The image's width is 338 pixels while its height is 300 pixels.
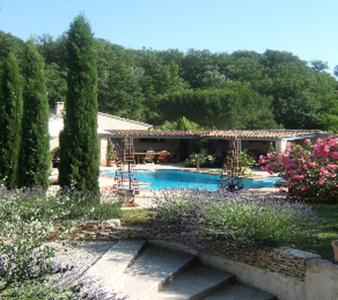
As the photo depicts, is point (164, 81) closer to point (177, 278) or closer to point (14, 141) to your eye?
point (14, 141)

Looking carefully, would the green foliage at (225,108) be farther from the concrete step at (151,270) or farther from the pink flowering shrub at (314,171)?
the concrete step at (151,270)

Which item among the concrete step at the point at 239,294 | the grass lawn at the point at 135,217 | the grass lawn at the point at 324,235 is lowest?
the concrete step at the point at 239,294

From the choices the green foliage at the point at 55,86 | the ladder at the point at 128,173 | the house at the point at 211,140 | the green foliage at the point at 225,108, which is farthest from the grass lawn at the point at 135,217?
the green foliage at the point at 225,108

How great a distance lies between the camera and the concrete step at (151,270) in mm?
5922

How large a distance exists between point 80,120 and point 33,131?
5.29 ft

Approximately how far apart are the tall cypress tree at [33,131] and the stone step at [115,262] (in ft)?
12.5

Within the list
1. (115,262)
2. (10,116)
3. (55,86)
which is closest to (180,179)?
(10,116)

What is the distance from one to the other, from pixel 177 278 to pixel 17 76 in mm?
7534

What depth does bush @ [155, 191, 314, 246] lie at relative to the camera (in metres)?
6.60

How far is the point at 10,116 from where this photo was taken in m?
11.9

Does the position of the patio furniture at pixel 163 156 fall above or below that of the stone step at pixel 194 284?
above

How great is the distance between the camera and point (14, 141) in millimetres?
11789

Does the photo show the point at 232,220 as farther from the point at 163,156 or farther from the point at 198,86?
the point at 198,86

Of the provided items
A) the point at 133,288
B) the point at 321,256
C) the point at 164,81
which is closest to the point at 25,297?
the point at 133,288
